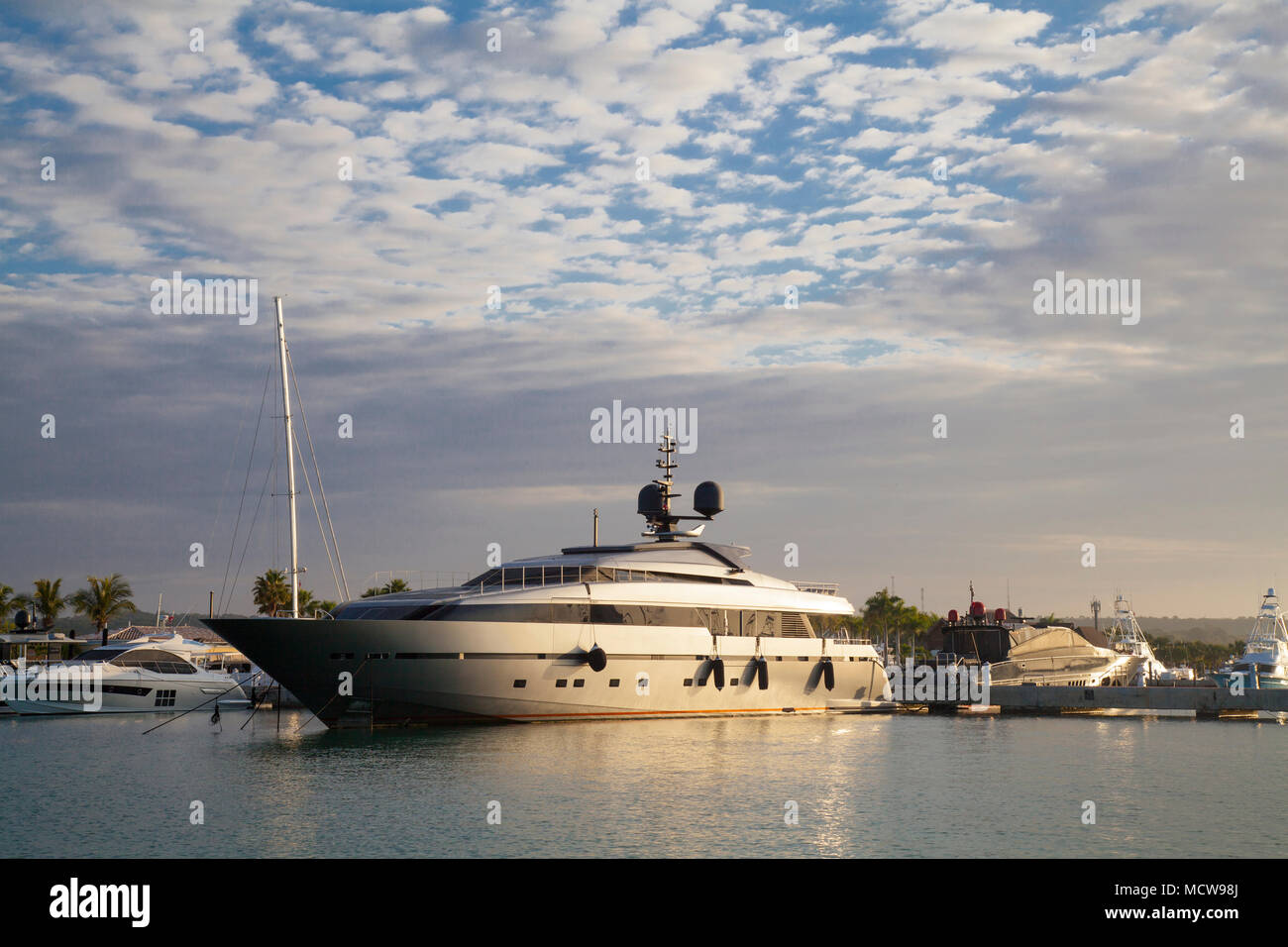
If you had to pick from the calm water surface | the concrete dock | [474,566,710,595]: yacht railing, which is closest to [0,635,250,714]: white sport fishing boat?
the calm water surface

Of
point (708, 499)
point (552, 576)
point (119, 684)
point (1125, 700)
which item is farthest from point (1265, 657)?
point (119, 684)

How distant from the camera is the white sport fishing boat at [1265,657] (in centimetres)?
6794

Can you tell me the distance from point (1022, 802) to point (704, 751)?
11.6m

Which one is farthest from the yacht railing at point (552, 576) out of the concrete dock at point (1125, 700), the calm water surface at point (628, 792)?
the concrete dock at point (1125, 700)

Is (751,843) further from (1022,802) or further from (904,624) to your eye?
(904,624)

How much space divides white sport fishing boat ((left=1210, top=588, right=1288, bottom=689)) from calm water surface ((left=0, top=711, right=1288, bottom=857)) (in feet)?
85.3

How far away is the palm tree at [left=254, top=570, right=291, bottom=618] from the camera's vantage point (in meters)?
88.4

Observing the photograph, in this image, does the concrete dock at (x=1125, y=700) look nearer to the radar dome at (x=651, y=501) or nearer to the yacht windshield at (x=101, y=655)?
the radar dome at (x=651, y=501)

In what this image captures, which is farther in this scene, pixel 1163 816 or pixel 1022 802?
pixel 1022 802

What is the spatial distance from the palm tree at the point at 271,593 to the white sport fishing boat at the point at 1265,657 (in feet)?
227

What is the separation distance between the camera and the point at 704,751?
36000 mm

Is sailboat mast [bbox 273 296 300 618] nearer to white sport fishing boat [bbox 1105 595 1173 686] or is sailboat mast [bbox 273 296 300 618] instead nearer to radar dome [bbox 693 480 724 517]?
radar dome [bbox 693 480 724 517]
